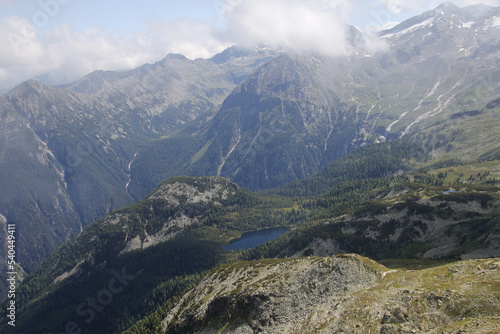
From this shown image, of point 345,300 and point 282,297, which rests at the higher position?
point 345,300

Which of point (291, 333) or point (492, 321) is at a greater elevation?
point (492, 321)

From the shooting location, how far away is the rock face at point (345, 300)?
192ft

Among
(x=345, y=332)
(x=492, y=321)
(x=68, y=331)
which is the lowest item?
(x=68, y=331)

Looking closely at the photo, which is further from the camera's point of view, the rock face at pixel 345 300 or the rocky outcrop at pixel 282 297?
the rocky outcrop at pixel 282 297

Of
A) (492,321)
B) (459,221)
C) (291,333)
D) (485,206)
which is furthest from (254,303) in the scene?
(485,206)

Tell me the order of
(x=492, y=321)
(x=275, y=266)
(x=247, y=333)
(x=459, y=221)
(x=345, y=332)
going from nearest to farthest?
(x=492, y=321), (x=345, y=332), (x=247, y=333), (x=275, y=266), (x=459, y=221)

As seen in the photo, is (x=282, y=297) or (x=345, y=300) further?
(x=282, y=297)

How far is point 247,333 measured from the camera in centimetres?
8744

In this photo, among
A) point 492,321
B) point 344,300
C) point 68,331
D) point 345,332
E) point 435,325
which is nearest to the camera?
point 492,321

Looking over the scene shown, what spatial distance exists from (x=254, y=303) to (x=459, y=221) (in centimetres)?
12068

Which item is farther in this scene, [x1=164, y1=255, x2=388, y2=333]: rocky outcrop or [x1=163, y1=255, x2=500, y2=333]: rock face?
[x1=164, y1=255, x2=388, y2=333]: rocky outcrop

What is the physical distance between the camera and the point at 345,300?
3024 inches

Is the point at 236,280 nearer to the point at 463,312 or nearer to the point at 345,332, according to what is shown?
the point at 345,332

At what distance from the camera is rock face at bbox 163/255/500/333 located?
58.4 m
